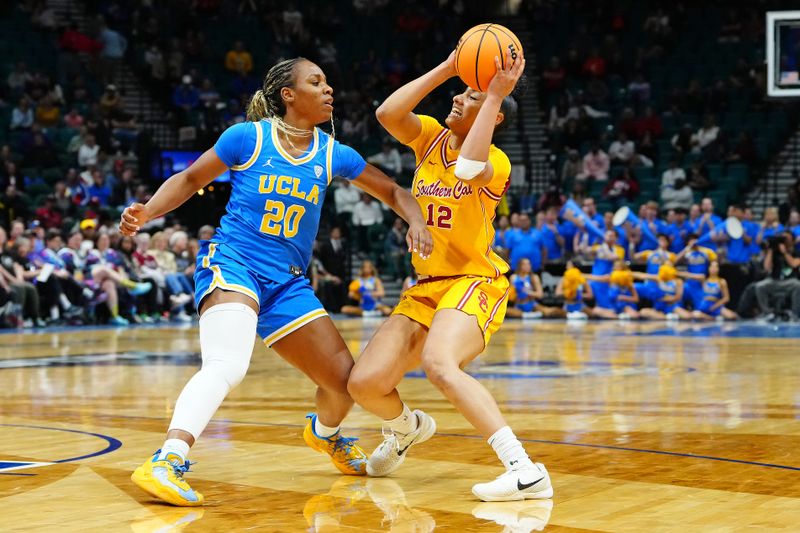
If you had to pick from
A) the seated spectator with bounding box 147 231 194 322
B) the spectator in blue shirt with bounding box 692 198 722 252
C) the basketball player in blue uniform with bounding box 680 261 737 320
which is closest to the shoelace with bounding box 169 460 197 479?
the seated spectator with bounding box 147 231 194 322

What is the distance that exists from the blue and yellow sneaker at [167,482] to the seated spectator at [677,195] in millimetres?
16640

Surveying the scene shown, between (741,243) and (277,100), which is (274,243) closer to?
(277,100)

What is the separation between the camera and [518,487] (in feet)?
15.7

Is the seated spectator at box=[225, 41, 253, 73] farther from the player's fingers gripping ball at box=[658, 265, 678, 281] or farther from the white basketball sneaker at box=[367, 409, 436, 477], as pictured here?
the white basketball sneaker at box=[367, 409, 436, 477]

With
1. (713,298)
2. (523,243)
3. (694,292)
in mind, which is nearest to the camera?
(713,298)

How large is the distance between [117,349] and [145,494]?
820 cm

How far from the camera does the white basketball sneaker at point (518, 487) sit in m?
4.78

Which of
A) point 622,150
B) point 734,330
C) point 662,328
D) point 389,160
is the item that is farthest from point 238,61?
point 734,330

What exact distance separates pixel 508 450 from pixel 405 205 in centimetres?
122

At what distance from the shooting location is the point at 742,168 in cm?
2136

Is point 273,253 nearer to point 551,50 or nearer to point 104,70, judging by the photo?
point 104,70

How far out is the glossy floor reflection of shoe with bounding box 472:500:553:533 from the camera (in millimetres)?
4320

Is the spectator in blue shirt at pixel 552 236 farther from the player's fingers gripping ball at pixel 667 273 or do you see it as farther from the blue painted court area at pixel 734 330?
the blue painted court area at pixel 734 330

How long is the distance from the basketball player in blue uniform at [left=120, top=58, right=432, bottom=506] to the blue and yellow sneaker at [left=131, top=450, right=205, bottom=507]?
0.57 feet
